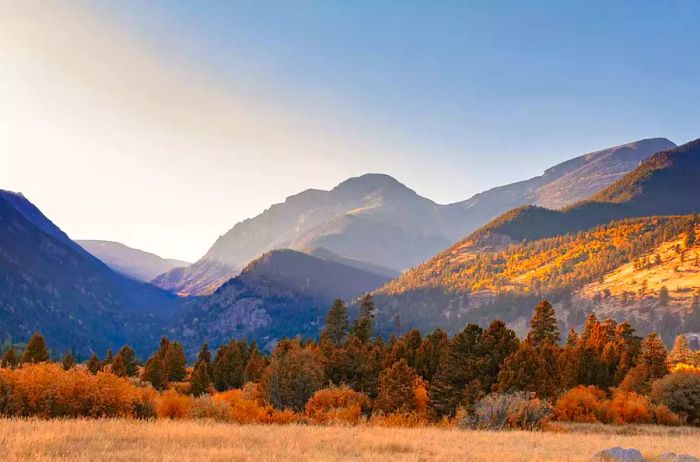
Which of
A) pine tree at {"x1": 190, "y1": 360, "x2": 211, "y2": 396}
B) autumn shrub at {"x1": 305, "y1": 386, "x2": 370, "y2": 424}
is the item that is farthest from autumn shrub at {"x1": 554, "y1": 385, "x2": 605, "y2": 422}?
pine tree at {"x1": 190, "y1": 360, "x2": 211, "y2": 396}

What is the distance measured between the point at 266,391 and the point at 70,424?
28160mm

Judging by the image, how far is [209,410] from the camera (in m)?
23.0

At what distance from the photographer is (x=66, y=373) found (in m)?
20.5

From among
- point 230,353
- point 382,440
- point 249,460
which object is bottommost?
point 230,353

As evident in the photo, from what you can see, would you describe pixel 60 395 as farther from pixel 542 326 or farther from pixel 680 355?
pixel 680 355

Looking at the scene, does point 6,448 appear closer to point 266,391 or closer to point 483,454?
point 483,454

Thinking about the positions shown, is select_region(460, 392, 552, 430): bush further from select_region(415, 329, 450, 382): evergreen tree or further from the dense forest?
select_region(415, 329, 450, 382): evergreen tree

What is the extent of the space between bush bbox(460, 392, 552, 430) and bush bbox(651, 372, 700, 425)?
20419mm

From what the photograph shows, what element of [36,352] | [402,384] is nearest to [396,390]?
[402,384]

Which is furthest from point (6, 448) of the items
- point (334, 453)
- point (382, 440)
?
point (382, 440)

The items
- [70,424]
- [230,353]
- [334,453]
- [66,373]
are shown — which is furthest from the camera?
[230,353]

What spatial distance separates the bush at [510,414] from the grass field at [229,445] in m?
8.83

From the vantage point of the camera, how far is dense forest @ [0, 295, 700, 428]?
809 inches

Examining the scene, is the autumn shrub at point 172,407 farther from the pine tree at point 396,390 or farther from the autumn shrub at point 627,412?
the autumn shrub at point 627,412
